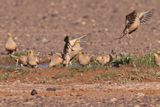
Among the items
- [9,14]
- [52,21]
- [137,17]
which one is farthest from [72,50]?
[9,14]

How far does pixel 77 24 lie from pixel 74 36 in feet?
11.1

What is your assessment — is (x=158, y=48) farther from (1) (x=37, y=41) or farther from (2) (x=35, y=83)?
(2) (x=35, y=83)

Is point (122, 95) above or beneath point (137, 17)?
beneath

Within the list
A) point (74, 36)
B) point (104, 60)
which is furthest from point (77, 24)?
point (104, 60)

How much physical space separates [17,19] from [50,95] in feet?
50.6

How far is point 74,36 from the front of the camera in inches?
914

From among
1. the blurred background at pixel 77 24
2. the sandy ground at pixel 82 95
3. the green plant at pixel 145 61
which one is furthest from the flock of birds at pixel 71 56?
the blurred background at pixel 77 24

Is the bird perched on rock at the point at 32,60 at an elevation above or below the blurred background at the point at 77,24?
below

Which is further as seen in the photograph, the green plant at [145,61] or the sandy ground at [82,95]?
the green plant at [145,61]

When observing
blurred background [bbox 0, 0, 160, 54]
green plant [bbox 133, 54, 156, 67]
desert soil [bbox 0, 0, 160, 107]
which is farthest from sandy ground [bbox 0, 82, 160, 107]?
blurred background [bbox 0, 0, 160, 54]

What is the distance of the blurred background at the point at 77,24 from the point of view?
21.0m

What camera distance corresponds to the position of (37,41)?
22.2 metres

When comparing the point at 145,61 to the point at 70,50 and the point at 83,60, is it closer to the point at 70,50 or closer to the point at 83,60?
the point at 83,60

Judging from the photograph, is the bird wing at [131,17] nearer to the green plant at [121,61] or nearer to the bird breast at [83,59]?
the green plant at [121,61]
